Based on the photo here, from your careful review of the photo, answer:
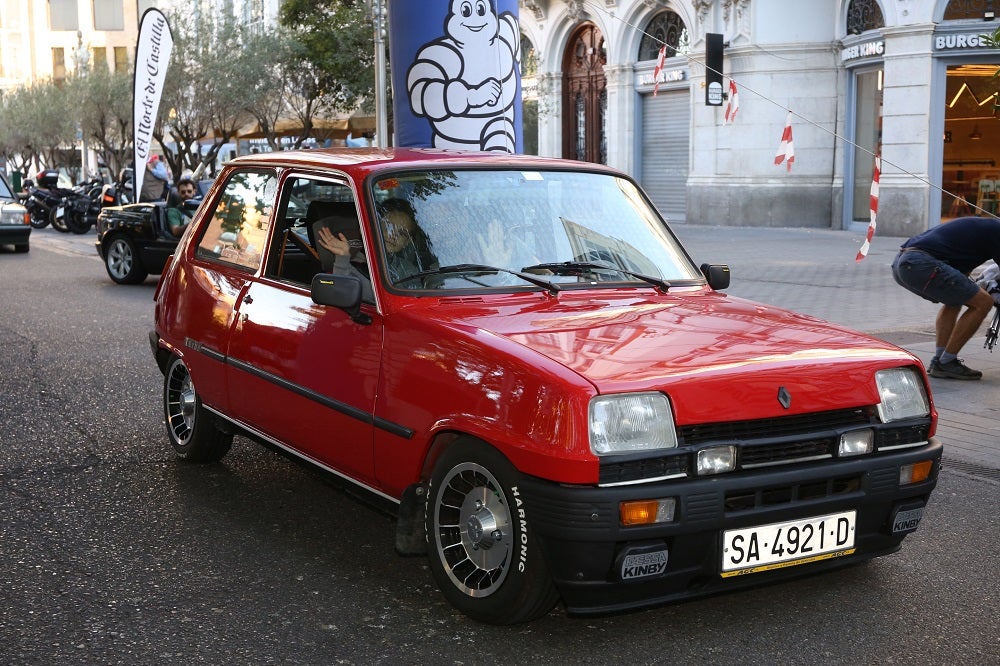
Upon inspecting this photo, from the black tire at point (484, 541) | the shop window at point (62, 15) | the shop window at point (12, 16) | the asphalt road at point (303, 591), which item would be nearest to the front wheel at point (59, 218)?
the asphalt road at point (303, 591)

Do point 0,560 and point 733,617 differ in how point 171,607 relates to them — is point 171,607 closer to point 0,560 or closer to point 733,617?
point 0,560

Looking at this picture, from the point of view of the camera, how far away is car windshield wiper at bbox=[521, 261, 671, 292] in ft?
15.6

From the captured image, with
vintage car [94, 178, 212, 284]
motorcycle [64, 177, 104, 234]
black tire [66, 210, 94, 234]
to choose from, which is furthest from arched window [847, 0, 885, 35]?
black tire [66, 210, 94, 234]

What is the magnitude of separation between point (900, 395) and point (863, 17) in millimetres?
21934

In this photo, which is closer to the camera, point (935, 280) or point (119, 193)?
point (935, 280)

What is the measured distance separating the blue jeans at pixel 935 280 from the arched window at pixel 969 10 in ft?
49.6

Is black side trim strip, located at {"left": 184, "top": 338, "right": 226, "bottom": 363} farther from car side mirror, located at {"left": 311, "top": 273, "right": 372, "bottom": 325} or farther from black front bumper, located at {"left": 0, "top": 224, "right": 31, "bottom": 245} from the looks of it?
black front bumper, located at {"left": 0, "top": 224, "right": 31, "bottom": 245}

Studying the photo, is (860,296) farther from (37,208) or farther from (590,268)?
(37,208)

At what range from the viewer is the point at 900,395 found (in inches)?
161

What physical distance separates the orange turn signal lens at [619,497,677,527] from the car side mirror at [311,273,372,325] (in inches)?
52.6

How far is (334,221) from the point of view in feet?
16.7

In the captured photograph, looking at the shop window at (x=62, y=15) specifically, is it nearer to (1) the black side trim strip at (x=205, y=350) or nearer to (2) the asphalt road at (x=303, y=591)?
(2) the asphalt road at (x=303, y=591)

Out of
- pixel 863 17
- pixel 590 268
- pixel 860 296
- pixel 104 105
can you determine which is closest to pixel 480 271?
pixel 590 268

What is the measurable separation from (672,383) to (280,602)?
1.58 metres
